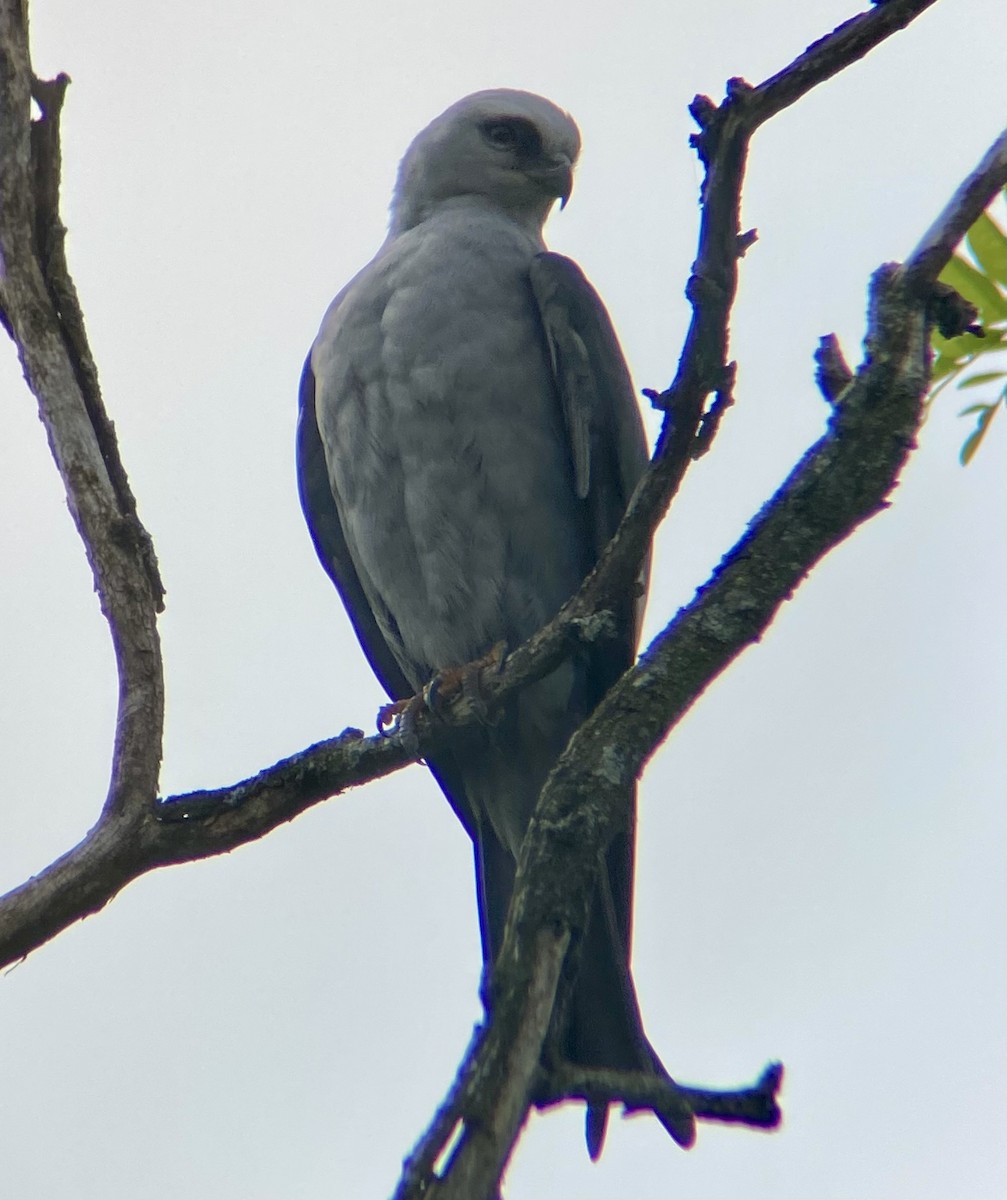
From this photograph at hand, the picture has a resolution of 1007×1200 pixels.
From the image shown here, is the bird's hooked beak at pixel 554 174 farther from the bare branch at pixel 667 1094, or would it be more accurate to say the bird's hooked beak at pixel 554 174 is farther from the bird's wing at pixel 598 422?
the bare branch at pixel 667 1094

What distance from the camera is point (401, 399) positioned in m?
5.04

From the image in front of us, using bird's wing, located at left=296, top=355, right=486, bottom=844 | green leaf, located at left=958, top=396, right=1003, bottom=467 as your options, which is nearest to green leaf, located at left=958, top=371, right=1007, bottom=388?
green leaf, located at left=958, top=396, right=1003, bottom=467

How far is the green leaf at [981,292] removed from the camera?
3434mm

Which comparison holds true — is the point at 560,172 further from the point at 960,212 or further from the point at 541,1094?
the point at 541,1094

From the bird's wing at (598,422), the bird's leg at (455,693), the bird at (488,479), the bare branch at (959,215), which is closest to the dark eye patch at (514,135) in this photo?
the bird at (488,479)

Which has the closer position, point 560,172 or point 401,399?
point 401,399

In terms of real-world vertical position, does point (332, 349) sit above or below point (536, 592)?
above

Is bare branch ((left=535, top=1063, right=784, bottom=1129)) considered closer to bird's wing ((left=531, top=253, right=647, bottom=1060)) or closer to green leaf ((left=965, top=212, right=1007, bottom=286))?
green leaf ((left=965, top=212, right=1007, bottom=286))

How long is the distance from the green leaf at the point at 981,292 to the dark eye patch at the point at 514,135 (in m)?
3.10

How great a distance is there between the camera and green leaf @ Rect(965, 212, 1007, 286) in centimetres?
347

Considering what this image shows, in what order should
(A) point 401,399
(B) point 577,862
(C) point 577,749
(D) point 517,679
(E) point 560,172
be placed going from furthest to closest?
(E) point 560,172, (A) point 401,399, (D) point 517,679, (C) point 577,749, (B) point 577,862

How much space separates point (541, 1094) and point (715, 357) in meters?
1.49

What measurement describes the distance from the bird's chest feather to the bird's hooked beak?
3.84ft

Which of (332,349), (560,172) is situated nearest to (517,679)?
(332,349)
